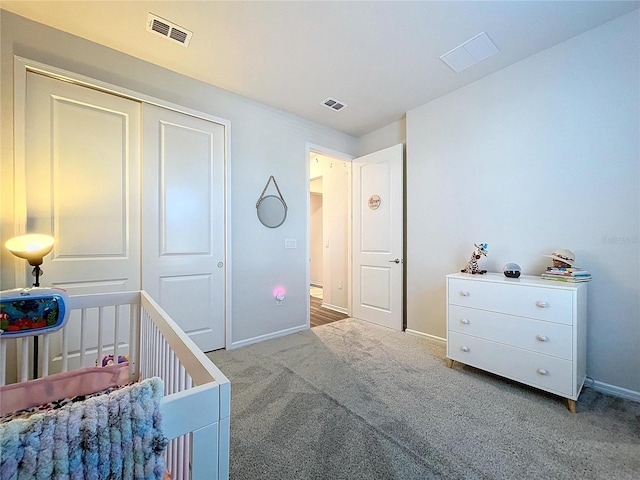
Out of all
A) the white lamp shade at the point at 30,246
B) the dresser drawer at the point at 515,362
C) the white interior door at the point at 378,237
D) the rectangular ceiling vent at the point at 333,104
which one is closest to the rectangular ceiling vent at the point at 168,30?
the rectangular ceiling vent at the point at 333,104

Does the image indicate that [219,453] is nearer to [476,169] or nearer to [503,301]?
[503,301]

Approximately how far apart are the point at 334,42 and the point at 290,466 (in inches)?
105

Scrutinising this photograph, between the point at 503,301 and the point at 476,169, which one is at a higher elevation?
the point at 476,169

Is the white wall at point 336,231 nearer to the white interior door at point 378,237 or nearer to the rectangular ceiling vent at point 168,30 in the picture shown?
Answer: the white interior door at point 378,237

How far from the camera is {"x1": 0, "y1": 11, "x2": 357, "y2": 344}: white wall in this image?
174 cm

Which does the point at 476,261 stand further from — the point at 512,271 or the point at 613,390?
the point at 613,390

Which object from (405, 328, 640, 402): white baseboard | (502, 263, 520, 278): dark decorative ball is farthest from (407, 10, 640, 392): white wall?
(502, 263, 520, 278): dark decorative ball

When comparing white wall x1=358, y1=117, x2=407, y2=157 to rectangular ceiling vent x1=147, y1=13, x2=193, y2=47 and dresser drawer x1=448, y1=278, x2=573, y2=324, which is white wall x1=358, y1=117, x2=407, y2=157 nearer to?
dresser drawer x1=448, y1=278, x2=573, y2=324

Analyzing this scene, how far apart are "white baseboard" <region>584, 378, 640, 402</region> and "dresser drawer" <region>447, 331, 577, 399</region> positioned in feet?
1.64

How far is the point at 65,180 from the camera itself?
1.88m

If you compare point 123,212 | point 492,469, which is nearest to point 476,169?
point 492,469

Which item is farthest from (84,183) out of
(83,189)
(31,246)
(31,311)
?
(31,311)

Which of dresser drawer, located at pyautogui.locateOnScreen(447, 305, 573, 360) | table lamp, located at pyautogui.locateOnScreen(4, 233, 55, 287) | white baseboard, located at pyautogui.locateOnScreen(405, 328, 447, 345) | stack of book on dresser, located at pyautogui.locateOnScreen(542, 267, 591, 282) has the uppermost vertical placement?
table lamp, located at pyautogui.locateOnScreen(4, 233, 55, 287)

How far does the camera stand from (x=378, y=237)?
3.38 metres
